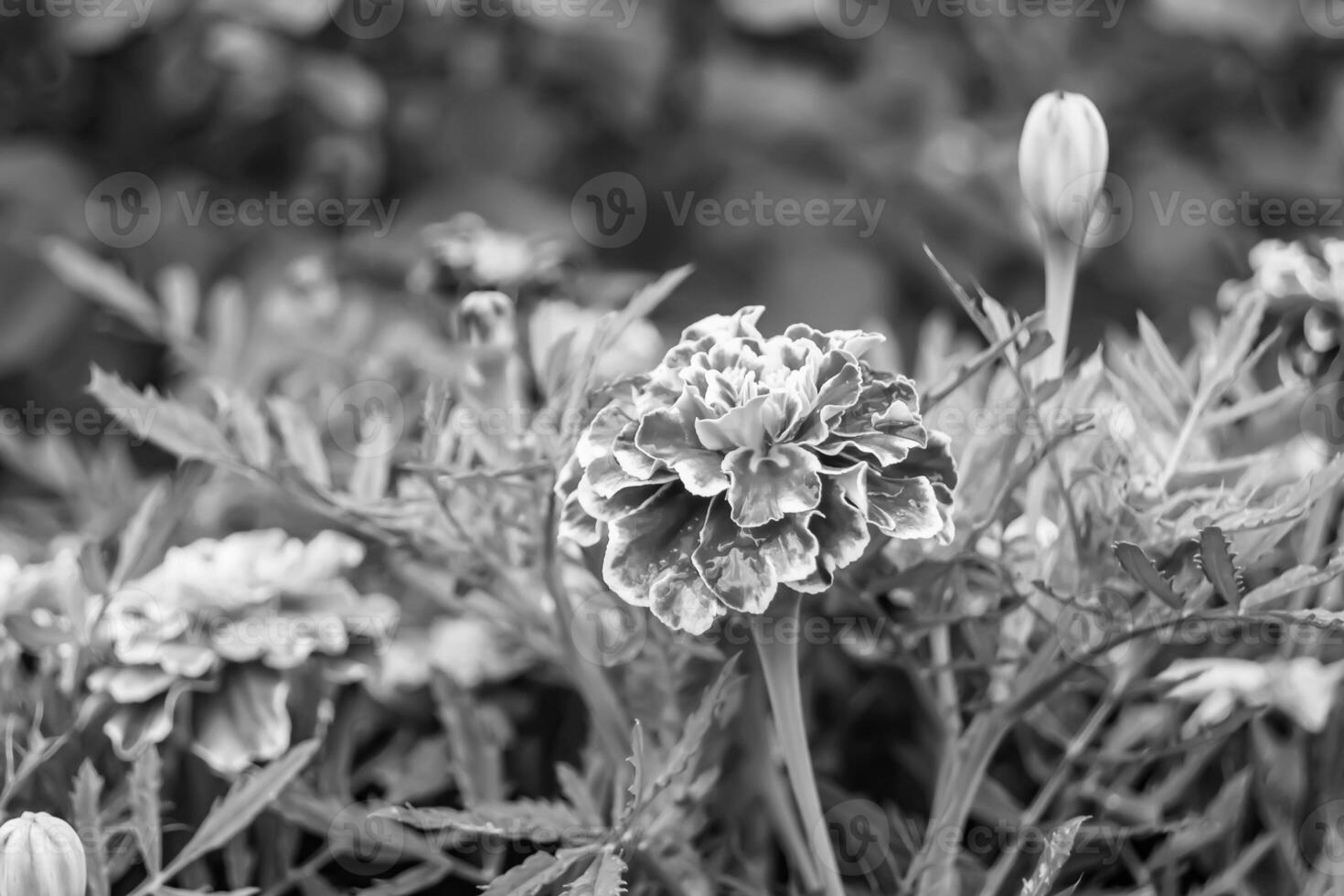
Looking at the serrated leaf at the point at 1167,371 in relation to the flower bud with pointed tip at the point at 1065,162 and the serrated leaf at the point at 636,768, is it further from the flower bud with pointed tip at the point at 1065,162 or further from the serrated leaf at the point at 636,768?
the serrated leaf at the point at 636,768

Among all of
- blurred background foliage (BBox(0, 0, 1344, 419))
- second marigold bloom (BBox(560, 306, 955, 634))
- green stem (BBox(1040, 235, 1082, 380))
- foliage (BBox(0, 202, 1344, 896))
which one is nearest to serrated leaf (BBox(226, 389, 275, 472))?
foliage (BBox(0, 202, 1344, 896))

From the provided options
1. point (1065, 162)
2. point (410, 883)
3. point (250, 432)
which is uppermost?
point (1065, 162)

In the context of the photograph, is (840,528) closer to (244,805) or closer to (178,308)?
(244,805)

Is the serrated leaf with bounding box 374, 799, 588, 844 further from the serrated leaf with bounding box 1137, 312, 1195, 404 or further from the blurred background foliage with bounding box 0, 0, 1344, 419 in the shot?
the blurred background foliage with bounding box 0, 0, 1344, 419

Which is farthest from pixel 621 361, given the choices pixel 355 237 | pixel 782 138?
pixel 782 138

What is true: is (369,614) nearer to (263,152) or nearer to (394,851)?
(394,851)

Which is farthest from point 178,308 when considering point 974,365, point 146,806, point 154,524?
point 974,365

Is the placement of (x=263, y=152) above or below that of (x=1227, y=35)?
below
